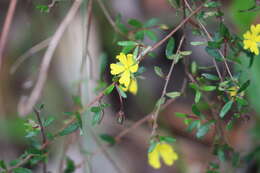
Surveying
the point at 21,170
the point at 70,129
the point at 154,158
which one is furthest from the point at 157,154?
the point at 21,170

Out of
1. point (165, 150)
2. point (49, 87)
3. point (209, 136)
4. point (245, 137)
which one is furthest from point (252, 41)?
point (49, 87)

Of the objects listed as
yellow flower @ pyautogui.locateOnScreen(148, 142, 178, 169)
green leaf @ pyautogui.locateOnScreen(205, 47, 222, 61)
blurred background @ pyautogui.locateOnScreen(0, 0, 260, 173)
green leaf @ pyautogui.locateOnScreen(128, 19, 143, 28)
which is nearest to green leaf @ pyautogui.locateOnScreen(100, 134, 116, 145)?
yellow flower @ pyautogui.locateOnScreen(148, 142, 178, 169)

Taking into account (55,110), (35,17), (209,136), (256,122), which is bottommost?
(209,136)

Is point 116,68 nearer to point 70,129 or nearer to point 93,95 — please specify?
point 70,129

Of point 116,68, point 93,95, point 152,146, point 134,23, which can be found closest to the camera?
point 116,68

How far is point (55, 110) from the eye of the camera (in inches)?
78.5

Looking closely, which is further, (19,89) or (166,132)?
(19,89)

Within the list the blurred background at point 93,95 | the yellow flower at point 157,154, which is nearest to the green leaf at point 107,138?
the yellow flower at point 157,154

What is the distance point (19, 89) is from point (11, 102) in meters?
0.09

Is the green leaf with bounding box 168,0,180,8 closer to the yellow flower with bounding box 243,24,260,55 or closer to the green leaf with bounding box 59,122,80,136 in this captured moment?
the yellow flower with bounding box 243,24,260,55

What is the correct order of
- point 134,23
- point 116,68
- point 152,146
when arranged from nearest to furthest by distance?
point 116,68
point 152,146
point 134,23

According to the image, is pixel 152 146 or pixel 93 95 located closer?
pixel 152 146

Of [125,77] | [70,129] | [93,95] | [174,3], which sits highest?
[174,3]

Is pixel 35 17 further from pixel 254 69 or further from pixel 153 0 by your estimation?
pixel 254 69
